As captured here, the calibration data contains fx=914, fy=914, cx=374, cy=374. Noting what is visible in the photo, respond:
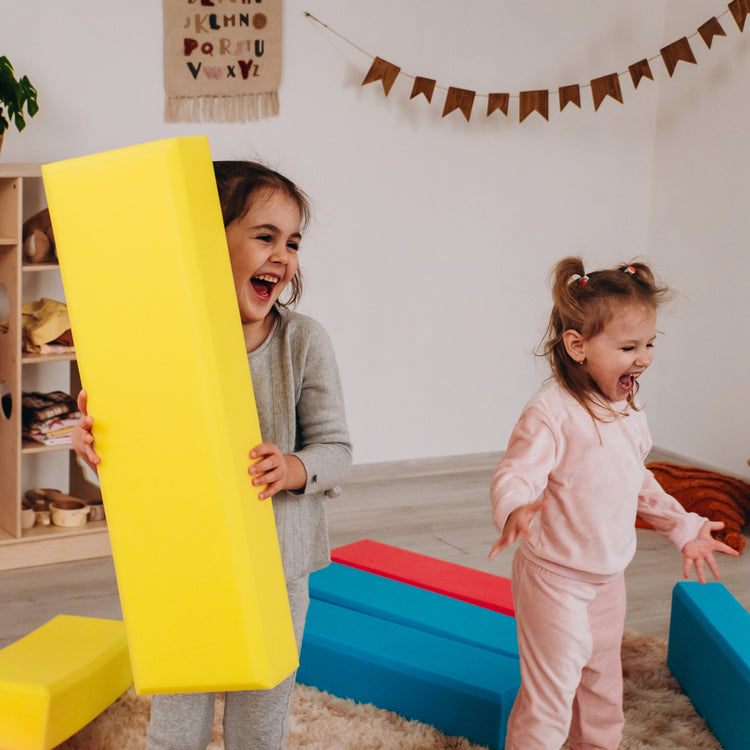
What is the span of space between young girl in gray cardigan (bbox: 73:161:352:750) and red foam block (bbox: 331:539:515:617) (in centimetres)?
82

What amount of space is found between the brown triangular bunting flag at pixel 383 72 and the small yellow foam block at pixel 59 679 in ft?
7.56

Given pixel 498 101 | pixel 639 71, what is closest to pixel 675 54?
pixel 639 71

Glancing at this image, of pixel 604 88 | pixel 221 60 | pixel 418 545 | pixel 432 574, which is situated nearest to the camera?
pixel 432 574

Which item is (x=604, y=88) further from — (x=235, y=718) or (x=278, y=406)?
(x=235, y=718)

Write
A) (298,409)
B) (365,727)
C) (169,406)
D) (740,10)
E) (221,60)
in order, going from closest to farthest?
(169,406) < (298,409) < (365,727) < (221,60) < (740,10)

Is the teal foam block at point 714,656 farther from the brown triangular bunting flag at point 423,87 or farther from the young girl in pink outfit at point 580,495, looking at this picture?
the brown triangular bunting flag at point 423,87

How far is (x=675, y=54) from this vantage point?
363 cm

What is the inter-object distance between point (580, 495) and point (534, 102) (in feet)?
8.63

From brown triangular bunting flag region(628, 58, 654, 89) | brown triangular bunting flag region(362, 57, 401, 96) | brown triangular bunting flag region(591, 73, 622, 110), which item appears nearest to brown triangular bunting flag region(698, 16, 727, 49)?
brown triangular bunting flag region(628, 58, 654, 89)

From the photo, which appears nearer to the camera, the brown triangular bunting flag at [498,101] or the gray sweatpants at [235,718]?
the gray sweatpants at [235,718]

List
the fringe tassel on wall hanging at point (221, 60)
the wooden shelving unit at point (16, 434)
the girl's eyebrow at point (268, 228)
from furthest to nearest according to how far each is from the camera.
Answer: the fringe tassel on wall hanging at point (221, 60), the wooden shelving unit at point (16, 434), the girl's eyebrow at point (268, 228)

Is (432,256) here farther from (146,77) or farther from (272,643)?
(272,643)

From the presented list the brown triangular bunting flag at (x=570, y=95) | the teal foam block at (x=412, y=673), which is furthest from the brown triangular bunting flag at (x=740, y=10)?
the teal foam block at (x=412, y=673)

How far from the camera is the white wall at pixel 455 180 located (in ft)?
11.0
